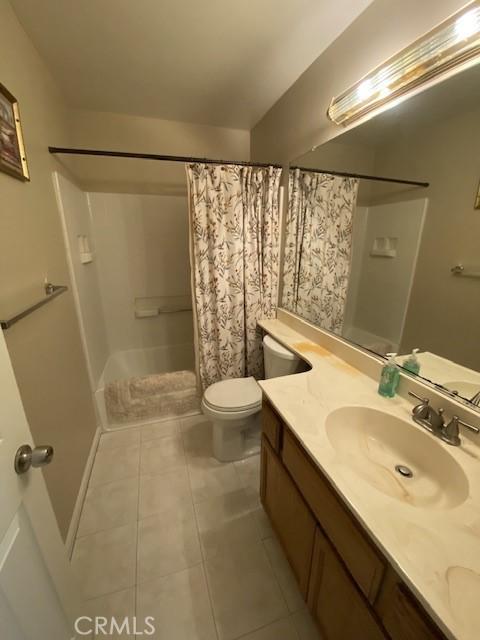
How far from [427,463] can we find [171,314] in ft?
8.08

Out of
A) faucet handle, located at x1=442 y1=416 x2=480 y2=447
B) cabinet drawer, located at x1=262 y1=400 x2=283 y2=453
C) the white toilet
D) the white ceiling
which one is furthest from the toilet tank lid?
the white ceiling

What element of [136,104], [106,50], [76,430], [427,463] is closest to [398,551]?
[427,463]

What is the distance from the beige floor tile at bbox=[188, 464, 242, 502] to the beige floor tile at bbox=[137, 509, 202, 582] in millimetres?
136

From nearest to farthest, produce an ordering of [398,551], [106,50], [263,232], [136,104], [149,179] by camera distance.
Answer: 1. [398,551]
2. [106,50]
3. [263,232]
4. [136,104]
5. [149,179]

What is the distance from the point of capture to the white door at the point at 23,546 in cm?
55

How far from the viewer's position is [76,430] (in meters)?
1.51

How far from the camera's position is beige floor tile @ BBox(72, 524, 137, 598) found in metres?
1.11

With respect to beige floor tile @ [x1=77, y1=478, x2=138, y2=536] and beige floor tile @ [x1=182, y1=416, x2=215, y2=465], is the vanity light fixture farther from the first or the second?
beige floor tile @ [x1=77, y1=478, x2=138, y2=536]

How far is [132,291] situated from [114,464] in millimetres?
1585

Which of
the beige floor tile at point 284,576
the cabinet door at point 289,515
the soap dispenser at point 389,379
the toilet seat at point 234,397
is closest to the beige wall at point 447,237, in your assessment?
the soap dispenser at point 389,379

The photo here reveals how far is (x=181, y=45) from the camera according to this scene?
140 cm

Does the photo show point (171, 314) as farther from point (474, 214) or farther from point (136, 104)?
point (474, 214)

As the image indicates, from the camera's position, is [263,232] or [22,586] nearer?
[22,586]

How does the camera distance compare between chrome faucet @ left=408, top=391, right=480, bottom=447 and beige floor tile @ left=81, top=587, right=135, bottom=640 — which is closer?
chrome faucet @ left=408, top=391, right=480, bottom=447
